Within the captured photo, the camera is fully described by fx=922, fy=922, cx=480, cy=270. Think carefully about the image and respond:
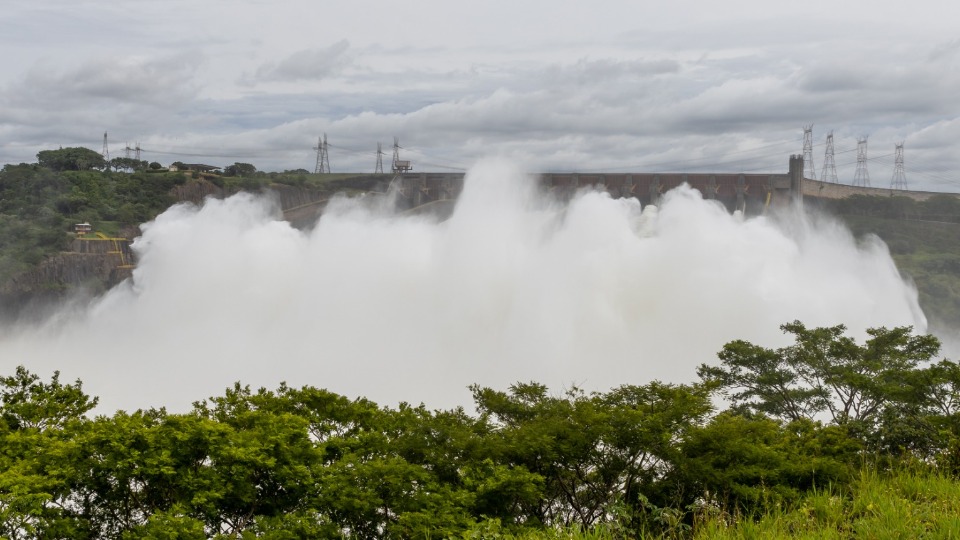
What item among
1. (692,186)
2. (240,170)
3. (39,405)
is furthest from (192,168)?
(39,405)

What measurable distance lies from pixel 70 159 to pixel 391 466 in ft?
351

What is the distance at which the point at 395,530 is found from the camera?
573 inches

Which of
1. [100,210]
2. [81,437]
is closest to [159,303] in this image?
[100,210]

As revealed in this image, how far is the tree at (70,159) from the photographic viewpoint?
356ft

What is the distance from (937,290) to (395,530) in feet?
284

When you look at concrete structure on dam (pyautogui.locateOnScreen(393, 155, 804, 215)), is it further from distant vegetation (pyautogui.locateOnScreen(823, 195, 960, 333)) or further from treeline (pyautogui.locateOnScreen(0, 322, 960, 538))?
treeline (pyautogui.locateOnScreen(0, 322, 960, 538))

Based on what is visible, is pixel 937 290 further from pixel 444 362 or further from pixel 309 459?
pixel 309 459

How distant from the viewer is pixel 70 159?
109812 mm

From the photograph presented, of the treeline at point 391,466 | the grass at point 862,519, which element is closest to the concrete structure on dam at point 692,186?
the treeline at point 391,466

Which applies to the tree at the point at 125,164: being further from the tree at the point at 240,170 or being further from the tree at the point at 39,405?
the tree at the point at 39,405

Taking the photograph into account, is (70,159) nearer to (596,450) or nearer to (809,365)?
(809,365)

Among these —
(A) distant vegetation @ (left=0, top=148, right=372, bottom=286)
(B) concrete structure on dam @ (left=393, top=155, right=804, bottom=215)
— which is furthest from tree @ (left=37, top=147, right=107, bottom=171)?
(B) concrete structure on dam @ (left=393, top=155, right=804, bottom=215)

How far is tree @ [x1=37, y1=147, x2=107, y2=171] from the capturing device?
356 feet

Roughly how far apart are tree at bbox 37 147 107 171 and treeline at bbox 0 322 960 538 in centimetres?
9939
